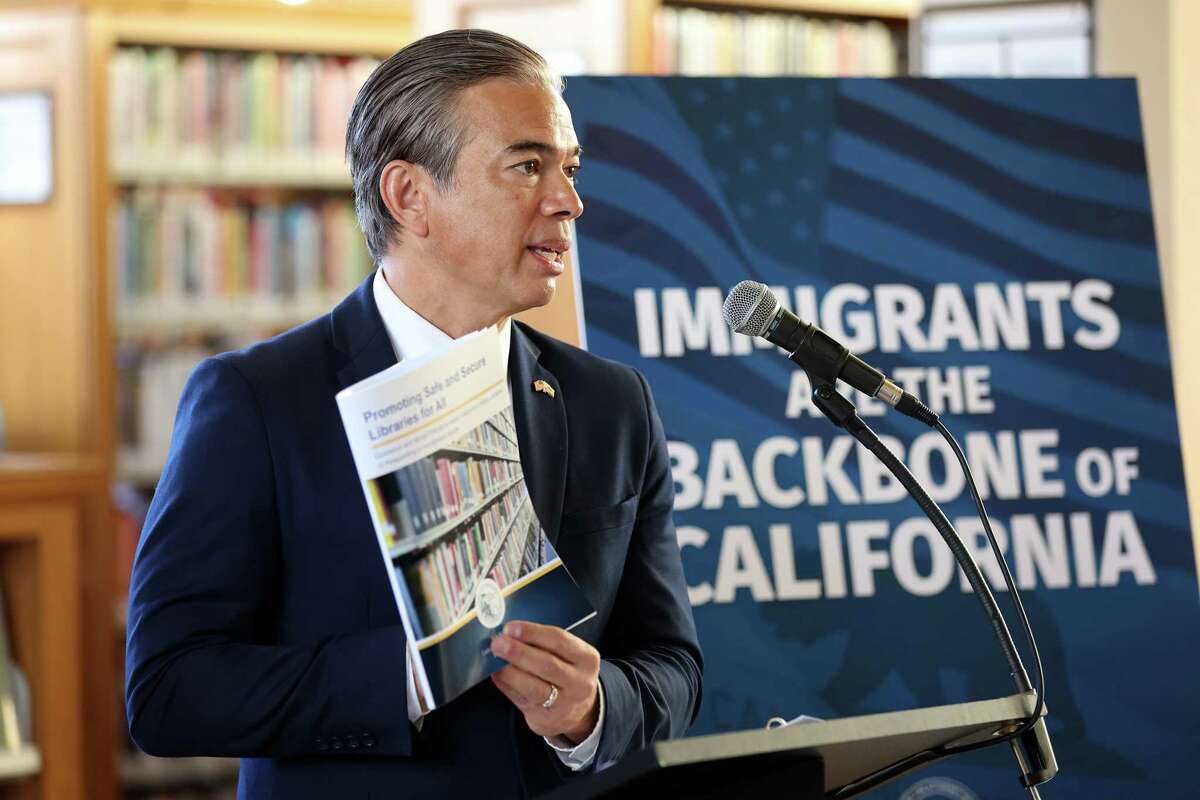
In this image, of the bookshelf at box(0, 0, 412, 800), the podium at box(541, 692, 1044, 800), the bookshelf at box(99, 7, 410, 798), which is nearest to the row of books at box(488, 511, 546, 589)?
the podium at box(541, 692, 1044, 800)

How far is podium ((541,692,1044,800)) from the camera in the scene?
97 centimetres

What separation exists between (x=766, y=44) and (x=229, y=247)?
166 cm

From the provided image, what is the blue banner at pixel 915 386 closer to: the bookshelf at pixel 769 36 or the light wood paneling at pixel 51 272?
the bookshelf at pixel 769 36

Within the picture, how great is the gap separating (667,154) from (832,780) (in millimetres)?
1344

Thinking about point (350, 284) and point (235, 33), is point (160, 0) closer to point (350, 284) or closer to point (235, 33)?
point (235, 33)

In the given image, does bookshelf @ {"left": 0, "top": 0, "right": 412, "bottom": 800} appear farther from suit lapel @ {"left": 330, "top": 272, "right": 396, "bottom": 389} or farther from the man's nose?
the man's nose

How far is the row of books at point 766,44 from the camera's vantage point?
386 centimetres

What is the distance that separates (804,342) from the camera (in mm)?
1423

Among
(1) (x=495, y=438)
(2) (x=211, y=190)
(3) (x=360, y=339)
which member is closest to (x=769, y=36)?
(2) (x=211, y=190)

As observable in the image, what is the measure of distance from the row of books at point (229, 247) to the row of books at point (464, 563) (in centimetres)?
300

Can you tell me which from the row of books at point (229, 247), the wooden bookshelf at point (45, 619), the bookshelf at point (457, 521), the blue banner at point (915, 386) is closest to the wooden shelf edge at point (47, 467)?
the wooden bookshelf at point (45, 619)

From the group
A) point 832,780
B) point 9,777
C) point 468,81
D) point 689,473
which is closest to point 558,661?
point 832,780

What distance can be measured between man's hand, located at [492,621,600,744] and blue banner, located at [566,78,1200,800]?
38.1 inches

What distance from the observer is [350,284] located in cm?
421
